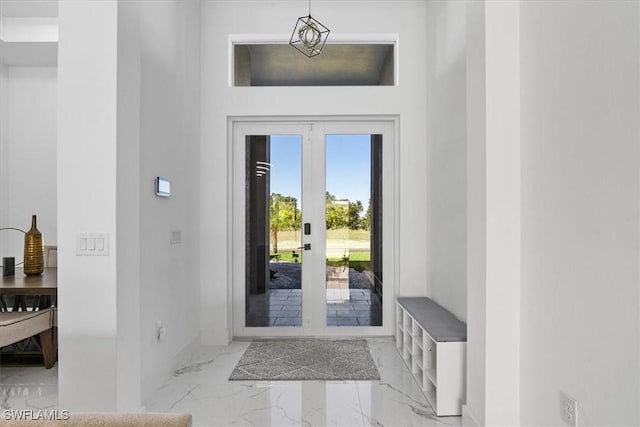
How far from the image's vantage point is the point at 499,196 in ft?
6.41

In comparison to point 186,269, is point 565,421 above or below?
below

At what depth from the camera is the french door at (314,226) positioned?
155 inches

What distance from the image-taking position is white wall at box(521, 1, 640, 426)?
129 centimetres

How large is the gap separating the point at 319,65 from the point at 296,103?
481 mm

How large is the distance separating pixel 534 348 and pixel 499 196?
2.37 feet

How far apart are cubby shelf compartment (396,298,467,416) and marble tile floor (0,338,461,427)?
8 cm

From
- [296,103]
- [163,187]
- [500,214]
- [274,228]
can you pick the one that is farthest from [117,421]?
[296,103]

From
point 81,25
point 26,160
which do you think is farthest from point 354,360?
point 26,160

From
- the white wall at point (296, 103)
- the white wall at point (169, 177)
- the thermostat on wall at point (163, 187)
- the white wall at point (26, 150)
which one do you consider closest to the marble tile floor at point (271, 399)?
the white wall at point (169, 177)

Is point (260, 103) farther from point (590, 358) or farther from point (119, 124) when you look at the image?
point (590, 358)

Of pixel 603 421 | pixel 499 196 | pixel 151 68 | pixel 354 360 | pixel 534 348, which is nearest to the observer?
pixel 603 421

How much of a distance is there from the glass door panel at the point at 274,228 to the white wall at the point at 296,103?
0.91ft

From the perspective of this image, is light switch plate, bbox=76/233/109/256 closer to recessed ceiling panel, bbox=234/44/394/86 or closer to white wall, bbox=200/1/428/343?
white wall, bbox=200/1/428/343

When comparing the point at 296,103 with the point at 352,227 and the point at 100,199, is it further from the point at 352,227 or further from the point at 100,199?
the point at 100,199
